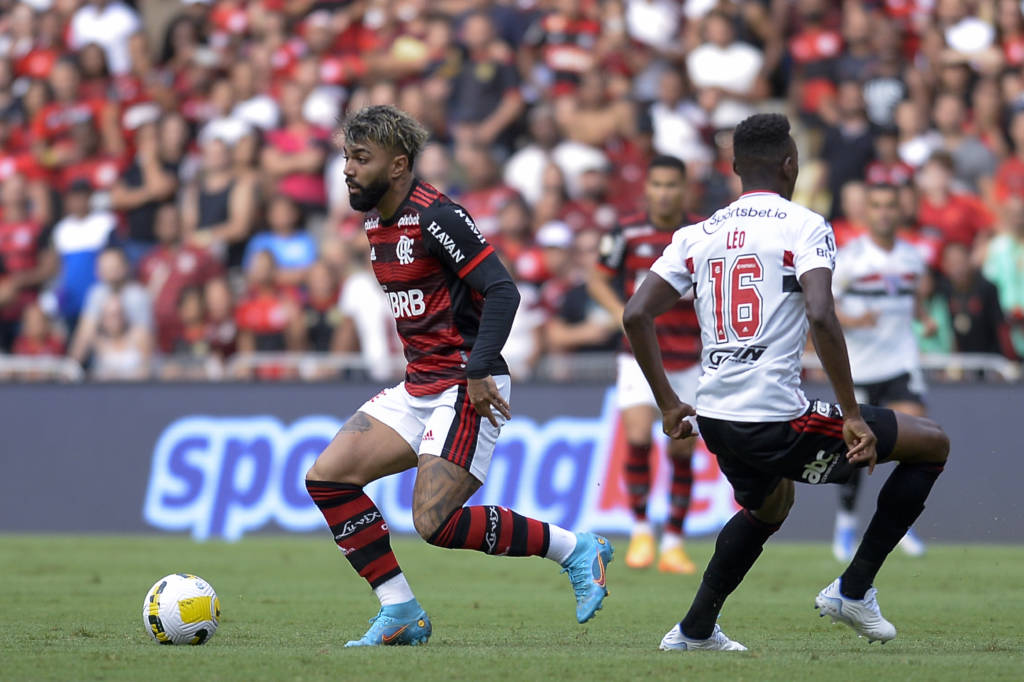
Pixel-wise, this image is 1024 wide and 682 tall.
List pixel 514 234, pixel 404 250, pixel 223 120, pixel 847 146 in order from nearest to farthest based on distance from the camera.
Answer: pixel 404 250 < pixel 514 234 < pixel 847 146 < pixel 223 120

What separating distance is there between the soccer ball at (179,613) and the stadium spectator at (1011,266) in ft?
31.2

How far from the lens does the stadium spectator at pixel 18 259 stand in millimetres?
17422

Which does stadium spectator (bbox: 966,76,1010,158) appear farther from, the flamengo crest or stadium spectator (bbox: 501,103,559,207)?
the flamengo crest

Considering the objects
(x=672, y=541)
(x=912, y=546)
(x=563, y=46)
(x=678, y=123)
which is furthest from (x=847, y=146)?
(x=672, y=541)

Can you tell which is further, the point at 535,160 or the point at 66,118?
the point at 66,118

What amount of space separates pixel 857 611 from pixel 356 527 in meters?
2.30

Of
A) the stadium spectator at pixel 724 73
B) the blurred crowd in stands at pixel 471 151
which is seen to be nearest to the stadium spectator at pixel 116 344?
the blurred crowd in stands at pixel 471 151

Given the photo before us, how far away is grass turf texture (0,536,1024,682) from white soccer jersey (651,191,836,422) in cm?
109

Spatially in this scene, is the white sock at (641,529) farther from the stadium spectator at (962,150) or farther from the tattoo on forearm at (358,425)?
the stadium spectator at (962,150)

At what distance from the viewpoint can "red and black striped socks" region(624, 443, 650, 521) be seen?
11.4 m

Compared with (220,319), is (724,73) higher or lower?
higher

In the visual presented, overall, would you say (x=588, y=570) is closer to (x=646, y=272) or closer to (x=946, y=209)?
(x=646, y=272)

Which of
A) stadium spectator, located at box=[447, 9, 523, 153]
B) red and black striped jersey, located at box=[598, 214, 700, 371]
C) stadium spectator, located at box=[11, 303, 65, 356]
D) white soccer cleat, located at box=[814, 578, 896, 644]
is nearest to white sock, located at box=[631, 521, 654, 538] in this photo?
red and black striped jersey, located at box=[598, 214, 700, 371]

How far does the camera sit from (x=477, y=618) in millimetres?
8352
